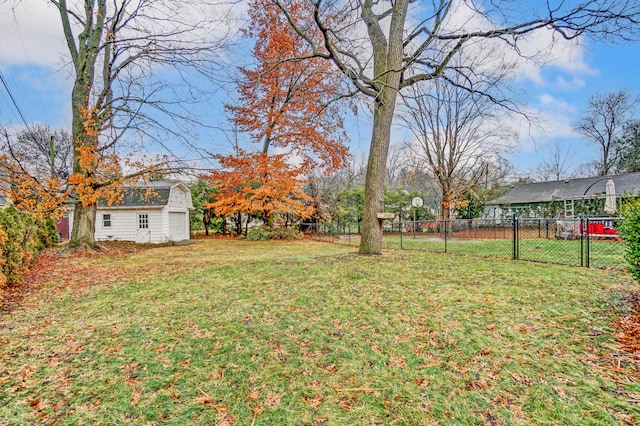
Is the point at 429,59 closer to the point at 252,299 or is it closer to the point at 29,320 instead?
the point at 252,299

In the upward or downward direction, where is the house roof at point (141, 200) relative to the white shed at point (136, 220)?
upward

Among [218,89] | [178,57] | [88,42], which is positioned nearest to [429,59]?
[218,89]

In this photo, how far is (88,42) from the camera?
32.1 ft

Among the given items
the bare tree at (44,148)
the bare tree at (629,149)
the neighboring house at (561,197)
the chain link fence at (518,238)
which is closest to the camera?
the chain link fence at (518,238)

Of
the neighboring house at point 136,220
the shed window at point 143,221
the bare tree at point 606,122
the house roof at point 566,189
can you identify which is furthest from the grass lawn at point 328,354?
the bare tree at point 606,122

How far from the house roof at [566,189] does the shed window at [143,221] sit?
23.5m

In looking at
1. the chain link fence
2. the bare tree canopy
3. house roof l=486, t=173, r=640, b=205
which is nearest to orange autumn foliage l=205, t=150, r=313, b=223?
the chain link fence

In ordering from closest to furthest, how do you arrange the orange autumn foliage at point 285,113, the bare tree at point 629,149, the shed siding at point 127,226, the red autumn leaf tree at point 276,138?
the orange autumn foliage at point 285,113 < the red autumn leaf tree at point 276,138 < the shed siding at point 127,226 < the bare tree at point 629,149

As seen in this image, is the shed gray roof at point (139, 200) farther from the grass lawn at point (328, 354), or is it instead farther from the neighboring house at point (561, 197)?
the neighboring house at point (561, 197)

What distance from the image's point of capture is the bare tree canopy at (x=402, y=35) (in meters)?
6.29

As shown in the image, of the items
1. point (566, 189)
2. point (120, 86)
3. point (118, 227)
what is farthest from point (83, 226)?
point (566, 189)

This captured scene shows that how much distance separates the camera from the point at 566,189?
19078mm

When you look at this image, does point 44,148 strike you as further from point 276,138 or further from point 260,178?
point 276,138

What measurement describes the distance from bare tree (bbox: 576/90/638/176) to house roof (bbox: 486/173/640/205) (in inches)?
238
